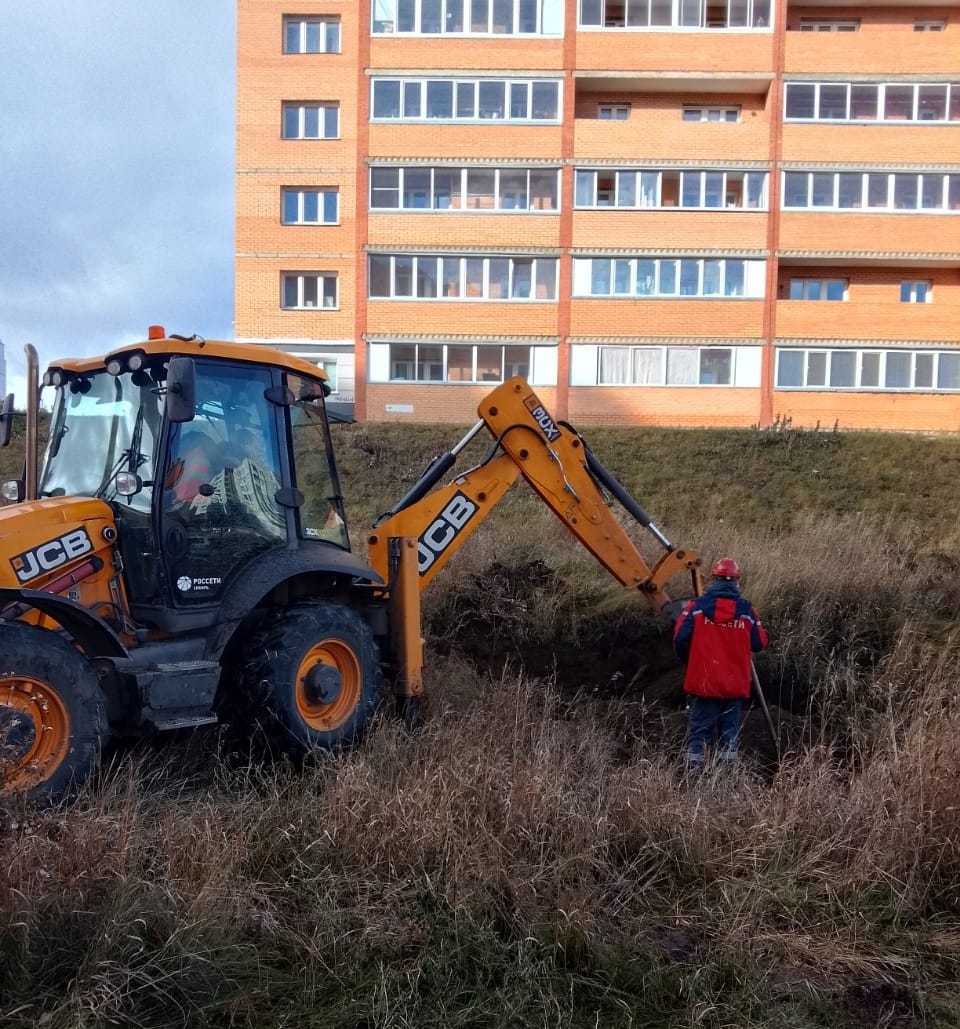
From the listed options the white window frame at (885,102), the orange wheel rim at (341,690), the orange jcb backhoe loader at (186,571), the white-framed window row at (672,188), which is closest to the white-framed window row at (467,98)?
the white-framed window row at (672,188)

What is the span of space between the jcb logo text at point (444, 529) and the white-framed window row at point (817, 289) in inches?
1007

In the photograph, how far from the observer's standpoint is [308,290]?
29.5 metres

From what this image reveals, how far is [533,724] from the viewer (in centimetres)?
585

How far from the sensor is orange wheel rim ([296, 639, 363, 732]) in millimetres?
5809

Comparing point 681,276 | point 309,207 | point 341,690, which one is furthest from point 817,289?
point 341,690

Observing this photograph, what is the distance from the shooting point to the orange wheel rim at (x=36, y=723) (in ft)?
14.6

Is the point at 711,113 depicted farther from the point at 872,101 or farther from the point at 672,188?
the point at 872,101

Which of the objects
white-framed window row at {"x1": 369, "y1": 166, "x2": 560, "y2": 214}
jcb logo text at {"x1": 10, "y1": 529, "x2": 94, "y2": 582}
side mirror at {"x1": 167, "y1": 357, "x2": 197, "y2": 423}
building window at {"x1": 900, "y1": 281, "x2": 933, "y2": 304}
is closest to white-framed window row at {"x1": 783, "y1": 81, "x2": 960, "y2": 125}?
building window at {"x1": 900, "y1": 281, "x2": 933, "y2": 304}

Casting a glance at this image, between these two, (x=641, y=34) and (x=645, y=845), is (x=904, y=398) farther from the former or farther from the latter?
(x=645, y=845)

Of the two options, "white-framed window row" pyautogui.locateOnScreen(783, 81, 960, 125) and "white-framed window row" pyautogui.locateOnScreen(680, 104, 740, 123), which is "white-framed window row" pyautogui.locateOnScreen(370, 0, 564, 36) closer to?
"white-framed window row" pyautogui.locateOnScreen(680, 104, 740, 123)

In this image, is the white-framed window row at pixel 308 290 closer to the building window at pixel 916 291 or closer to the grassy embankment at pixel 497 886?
the building window at pixel 916 291

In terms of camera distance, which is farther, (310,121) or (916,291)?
(916,291)

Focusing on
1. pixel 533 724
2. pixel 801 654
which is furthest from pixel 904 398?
pixel 533 724

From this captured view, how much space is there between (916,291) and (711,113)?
8344mm
